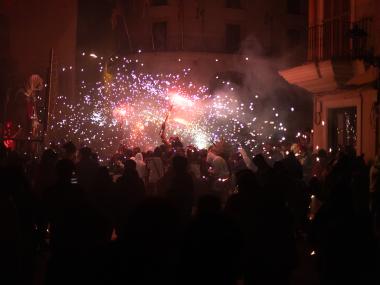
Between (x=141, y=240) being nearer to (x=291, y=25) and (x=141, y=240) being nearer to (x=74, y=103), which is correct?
(x=74, y=103)

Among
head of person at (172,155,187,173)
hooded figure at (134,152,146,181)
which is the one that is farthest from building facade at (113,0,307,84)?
head of person at (172,155,187,173)

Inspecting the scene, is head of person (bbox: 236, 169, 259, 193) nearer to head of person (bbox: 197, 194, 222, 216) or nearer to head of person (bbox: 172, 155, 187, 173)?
head of person (bbox: 197, 194, 222, 216)

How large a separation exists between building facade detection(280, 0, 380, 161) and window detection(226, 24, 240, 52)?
753 inches

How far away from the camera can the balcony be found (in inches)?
683

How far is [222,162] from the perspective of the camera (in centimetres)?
1362

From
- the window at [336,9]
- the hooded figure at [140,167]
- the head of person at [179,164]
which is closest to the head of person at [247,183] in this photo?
the head of person at [179,164]

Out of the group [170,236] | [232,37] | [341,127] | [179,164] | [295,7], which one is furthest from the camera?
[295,7]

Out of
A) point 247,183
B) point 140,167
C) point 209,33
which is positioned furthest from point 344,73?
point 209,33

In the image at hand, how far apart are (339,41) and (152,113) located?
1065cm

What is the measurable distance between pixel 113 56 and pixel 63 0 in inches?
249

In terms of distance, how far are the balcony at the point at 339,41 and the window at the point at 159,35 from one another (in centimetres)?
1970

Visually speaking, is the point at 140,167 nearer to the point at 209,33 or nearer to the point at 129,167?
the point at 129,167

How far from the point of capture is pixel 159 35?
3991cm

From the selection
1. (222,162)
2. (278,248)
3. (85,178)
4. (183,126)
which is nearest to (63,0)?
A: (183,126)
